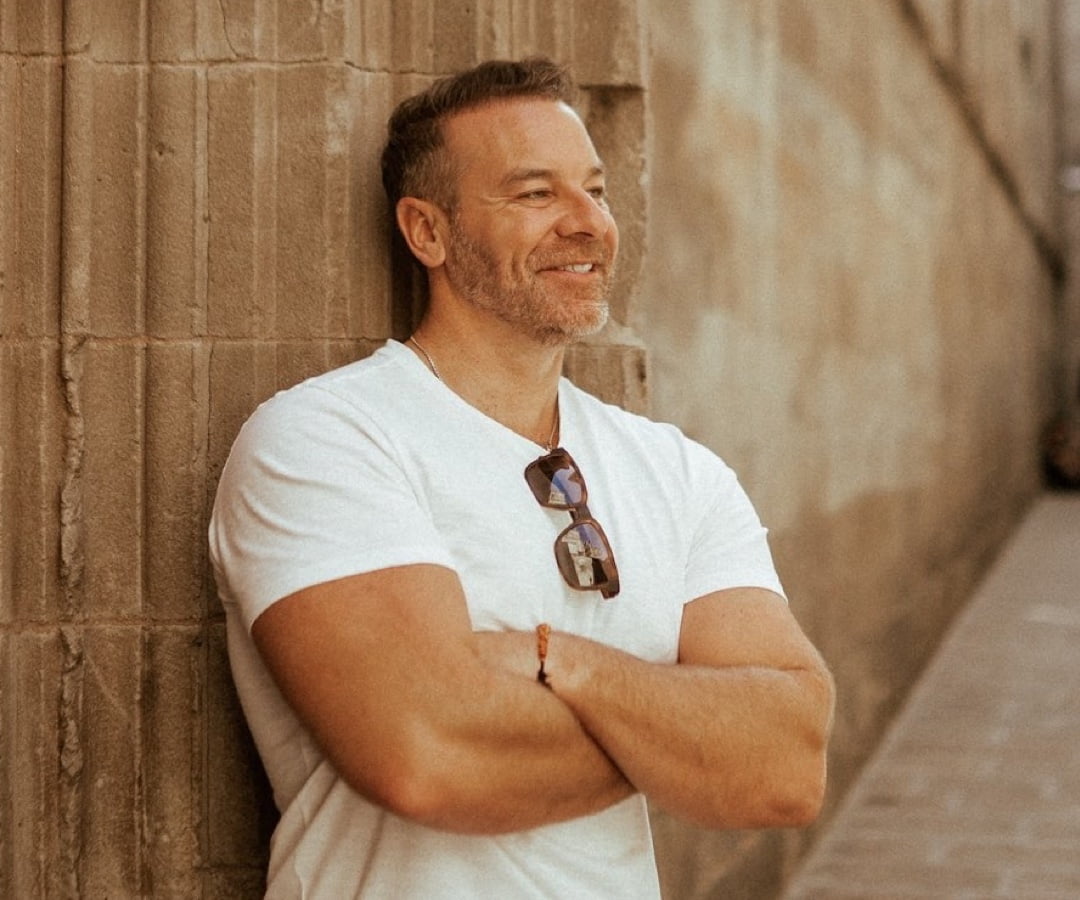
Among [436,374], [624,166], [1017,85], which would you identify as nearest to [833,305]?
[624,166]

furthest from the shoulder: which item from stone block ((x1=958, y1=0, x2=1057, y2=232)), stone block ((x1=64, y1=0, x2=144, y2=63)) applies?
stone block ((x1=958, y1=0, x2=1057, y2=232))

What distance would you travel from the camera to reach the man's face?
7.32ft

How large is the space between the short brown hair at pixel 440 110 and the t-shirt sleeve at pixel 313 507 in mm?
510

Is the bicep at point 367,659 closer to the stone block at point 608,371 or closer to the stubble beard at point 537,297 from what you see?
the stubble beard at point 537,297

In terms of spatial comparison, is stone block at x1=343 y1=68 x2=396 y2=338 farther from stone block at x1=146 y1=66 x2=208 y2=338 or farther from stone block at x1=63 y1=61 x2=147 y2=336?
stone block at x1=63 y1=61 x2=147 y2=336

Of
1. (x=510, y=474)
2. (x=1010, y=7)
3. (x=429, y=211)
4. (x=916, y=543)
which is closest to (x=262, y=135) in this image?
(x=429, y=211)

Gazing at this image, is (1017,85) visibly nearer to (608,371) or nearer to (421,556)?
(608,371)

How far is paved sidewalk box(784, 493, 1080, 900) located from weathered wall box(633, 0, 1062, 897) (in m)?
0.18

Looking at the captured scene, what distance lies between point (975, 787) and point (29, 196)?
442 centimetres

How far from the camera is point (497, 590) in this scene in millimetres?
1958

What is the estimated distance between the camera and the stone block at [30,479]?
2336 millimetres

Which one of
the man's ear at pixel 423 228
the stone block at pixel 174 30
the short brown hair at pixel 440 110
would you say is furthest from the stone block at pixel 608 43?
the stone block at pixel 174 30

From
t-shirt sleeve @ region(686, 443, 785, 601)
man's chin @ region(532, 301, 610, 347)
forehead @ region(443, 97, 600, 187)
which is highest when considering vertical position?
forehead @ region(443, 97, 600, 187)

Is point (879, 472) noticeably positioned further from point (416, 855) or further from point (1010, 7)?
point (1010, 7)
